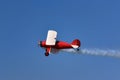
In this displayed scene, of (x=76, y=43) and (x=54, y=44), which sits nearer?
(x=54, y=44)

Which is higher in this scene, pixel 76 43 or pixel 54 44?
pixel 76 43

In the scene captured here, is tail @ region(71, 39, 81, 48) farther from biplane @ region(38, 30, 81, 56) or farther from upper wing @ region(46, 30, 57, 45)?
upper wing @ region(46, 30, 57, 45)

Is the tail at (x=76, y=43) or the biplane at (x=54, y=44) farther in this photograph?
the tail at (x=76, y=43)

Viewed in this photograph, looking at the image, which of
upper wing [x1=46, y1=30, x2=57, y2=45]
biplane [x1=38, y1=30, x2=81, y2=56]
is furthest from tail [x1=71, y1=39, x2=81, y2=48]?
upper wing [x1=46, y1=30, x2=57, y2=45]

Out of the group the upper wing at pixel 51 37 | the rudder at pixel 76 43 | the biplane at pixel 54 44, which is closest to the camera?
the biplane at pixel 54 44

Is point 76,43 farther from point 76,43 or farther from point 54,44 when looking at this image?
point 54,44

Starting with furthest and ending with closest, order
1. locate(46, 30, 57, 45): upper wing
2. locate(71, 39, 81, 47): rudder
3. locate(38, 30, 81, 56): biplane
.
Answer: locate(71, 39, 81, 47): rudder, locate(46, 30, 57, 45): upper wing, locate(38, 30, 81, 56): biplane

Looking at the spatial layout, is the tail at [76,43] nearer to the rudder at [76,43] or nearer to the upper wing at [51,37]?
the rudder at [76,43]

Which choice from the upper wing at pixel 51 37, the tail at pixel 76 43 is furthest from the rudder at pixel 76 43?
the upper wing at pixel 51 37

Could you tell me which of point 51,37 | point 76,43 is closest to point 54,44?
point 51,37

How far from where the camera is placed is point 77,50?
98938 millimetres

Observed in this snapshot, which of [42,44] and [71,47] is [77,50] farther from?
[42,44]

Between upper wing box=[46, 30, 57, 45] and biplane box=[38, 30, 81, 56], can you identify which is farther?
upper wing box=[46, 30, 57, 45]

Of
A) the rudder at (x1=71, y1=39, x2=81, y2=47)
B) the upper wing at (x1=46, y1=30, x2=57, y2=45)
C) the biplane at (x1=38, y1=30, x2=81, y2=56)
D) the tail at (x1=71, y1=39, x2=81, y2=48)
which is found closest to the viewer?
the biplane at (x1=38, y1=30, x2=81, y2=56)
